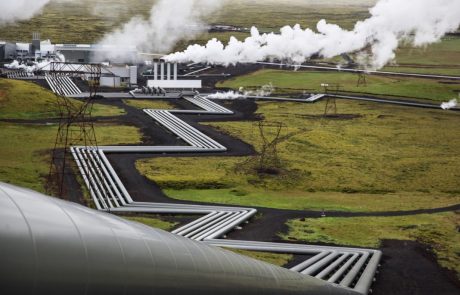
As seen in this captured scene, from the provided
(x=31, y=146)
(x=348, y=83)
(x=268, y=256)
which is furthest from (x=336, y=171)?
(x=348, y=83)

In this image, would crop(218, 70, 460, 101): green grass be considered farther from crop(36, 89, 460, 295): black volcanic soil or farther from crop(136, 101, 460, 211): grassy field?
crop(36, 89, 460, 295): black volcanic soil


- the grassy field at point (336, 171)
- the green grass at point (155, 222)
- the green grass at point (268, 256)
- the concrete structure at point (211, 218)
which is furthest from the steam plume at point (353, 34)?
the green grass at point (268, 256)

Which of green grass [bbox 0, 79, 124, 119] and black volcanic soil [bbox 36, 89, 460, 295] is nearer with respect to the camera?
black volcanic soil [bbox 36, 89, 460, 295]

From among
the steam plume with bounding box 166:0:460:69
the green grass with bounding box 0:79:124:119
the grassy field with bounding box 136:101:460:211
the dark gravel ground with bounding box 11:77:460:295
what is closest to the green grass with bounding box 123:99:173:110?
the green grass with bounding box 0:79:124:119

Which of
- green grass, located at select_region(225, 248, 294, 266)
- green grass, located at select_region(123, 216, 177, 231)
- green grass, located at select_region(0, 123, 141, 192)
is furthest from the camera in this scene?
green grass, located at select_region(0, 123, 141, 192)

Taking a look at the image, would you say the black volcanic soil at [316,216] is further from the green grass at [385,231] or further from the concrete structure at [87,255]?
the concrete structure at [87,255]

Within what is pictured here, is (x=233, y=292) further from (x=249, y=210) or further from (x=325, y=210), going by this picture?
(x=325, y=210)

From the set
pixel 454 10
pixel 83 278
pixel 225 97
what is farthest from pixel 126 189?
pixel 454 10
